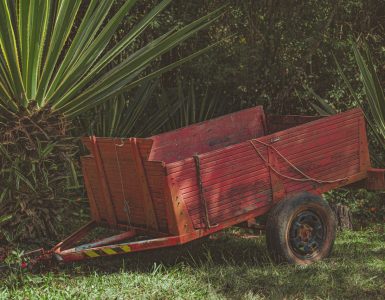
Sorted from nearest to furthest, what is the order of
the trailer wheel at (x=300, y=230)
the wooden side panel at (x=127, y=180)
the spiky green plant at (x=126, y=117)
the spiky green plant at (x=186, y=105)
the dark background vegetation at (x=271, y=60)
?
the wooden side panel at (x=127, y=180) → the trailer wheel at (x=300, y=230) → the spiky green plant at (x=126, y=117) → the spiky green plant at (x=186, y=105) → the dark background vegetation at (x=271, y=60)

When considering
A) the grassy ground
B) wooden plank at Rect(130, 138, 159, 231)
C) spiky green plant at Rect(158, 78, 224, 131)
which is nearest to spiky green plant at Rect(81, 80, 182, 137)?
spiky green plant at Rect(158, 78, 224, 131)

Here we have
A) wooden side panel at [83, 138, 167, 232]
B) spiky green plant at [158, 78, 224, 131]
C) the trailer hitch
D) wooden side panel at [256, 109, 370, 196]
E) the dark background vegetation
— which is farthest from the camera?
the dark background vegetation

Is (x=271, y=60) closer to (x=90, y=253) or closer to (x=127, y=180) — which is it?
(x=127, y=180)

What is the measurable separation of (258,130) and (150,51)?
157cm

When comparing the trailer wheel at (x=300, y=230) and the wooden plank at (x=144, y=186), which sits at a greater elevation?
the wooden plank at (x=144, y=186)

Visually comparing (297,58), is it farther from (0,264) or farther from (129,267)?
(0,264)

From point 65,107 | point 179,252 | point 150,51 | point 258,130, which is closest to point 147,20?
point 150,51

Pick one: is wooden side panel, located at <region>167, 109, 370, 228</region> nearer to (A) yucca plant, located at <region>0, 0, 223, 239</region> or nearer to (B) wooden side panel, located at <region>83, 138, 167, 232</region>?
(B) wooden side panel, located at <region>83, 138, 167, 232</region>

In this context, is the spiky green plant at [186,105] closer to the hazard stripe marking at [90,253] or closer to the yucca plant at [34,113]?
the yucca plant at [34,113]

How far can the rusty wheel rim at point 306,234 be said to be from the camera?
18.6 feet

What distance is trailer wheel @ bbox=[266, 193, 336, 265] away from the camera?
554 centimetres

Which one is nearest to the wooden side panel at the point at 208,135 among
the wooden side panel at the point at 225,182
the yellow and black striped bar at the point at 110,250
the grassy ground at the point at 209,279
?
the wooden side panel at the point at 225,182

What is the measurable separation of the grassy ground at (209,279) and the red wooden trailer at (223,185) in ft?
0.71

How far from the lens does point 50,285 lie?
504 cm
